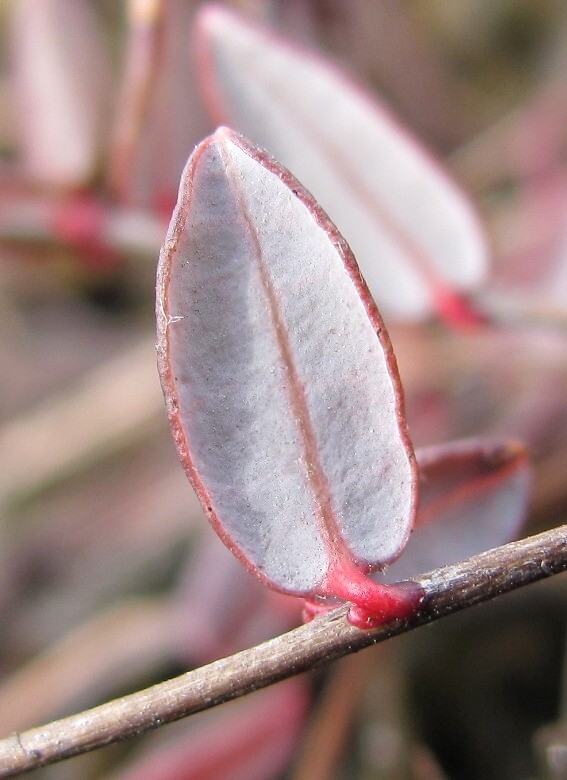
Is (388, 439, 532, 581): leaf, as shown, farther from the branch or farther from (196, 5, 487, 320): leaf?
(196, 5, 487, 320): leaf

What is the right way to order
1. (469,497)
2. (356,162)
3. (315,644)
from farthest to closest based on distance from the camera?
(356,162) → (469,497) → (315,644)

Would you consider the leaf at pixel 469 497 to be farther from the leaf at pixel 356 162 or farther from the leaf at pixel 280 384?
the leaf at pixel 356 162

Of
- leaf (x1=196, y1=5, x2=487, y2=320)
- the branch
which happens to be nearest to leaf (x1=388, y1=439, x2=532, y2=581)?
the branch

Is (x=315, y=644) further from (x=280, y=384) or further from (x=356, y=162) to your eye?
(x=356, y=162)

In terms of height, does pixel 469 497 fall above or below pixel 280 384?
below

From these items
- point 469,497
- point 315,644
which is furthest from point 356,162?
point 315,644

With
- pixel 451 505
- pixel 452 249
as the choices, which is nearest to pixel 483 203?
pixel 452 249

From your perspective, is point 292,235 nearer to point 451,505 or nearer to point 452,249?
point 451,505
